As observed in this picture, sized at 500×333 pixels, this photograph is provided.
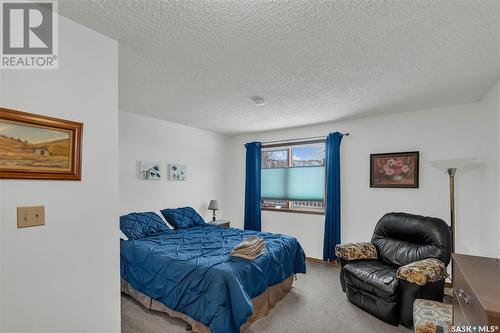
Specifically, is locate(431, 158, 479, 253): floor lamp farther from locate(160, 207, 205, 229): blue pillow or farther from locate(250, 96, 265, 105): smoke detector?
locate(160, 207, 205, 229): blue pillow

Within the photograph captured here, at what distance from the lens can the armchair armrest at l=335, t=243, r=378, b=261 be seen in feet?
9.92

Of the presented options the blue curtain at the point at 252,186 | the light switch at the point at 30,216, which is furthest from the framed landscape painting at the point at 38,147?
the blue curtain at the point at 252,186

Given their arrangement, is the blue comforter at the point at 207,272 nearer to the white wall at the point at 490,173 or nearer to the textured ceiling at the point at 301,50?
the textured ceiling at the point at 301,50

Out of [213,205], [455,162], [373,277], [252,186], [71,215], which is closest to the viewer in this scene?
[71,215]

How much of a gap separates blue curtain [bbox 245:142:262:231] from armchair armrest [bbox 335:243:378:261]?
85.6 inches

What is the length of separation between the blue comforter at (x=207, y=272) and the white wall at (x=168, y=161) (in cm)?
89

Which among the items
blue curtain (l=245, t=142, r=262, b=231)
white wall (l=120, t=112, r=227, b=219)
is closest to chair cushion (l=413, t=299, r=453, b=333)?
blue curtain (l=245, t=142, r=262, b=231)

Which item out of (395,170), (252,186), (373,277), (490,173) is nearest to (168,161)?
(252,186)

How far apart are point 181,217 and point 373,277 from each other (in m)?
2.87

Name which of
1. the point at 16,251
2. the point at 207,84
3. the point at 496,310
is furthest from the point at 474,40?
the point at 16,251

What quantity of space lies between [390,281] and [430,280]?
34cm

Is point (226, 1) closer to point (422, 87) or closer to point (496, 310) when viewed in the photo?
point (496, 310)

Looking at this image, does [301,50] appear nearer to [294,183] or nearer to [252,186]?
[294,183]

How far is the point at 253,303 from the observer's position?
2514 mm
